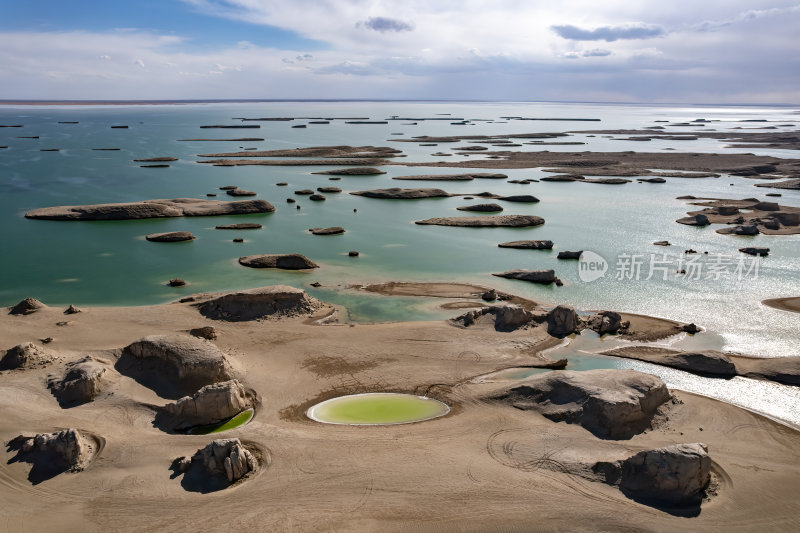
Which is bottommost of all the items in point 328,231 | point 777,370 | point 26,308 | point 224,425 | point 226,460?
point 224,425

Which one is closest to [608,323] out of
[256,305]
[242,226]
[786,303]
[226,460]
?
[786,303]

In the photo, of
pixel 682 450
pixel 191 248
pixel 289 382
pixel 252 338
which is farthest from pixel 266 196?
pixel 682 450

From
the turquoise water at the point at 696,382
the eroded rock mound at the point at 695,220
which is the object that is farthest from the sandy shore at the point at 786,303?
the eroded rock mound at the point at 695,220

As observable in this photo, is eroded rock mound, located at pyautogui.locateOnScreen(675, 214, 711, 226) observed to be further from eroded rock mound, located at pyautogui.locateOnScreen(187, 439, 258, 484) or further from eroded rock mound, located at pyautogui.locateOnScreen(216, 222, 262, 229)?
eroded rock mound, located at pyautogui.locateOnScreen(187, 439, 258, 484)

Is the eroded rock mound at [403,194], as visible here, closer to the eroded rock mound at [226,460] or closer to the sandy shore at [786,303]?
the sandy shore at [786,303]

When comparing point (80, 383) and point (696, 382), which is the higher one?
point (80, 383)

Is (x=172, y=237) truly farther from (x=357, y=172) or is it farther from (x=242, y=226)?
(x=357, y=172)

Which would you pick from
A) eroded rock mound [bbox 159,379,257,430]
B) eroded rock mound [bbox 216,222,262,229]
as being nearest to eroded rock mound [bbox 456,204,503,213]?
eroded rock mound [bbox 216,222,262,229]
